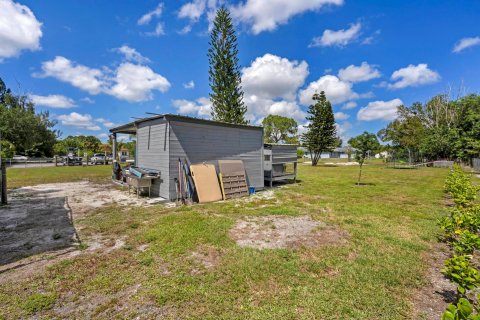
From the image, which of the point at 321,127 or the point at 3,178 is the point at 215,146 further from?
the point at 321,127

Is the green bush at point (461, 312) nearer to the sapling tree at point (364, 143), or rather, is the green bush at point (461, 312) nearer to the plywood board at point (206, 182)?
the plywood board at point (206, 182)

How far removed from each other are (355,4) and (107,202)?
12.9 meters

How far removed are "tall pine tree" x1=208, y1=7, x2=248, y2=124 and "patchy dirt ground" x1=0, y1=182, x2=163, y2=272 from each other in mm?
13544

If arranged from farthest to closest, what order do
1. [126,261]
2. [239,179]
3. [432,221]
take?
[239,179]
[432,221]
[126,261]

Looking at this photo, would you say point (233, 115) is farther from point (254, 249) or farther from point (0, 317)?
point (0, 317)

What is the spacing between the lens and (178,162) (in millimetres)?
6926

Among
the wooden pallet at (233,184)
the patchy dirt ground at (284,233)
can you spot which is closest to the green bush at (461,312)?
the patchy dirt ground at (284,233)

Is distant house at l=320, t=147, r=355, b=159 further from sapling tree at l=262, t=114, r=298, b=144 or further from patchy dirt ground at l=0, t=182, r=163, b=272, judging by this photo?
patchy dirt ground at l=0, t=182, r=163, b=272

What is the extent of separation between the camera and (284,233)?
169 inches

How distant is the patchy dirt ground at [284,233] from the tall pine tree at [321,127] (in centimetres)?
2306

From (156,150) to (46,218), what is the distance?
3.36m

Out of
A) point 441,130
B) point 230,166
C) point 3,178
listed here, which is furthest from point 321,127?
point 3,178

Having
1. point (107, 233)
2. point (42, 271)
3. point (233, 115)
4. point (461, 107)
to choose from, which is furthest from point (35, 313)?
point (461, 107)

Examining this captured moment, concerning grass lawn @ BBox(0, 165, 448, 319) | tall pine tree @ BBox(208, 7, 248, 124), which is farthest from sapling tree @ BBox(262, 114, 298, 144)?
grass lawn @ BBox(0, 165, 448, 319)
